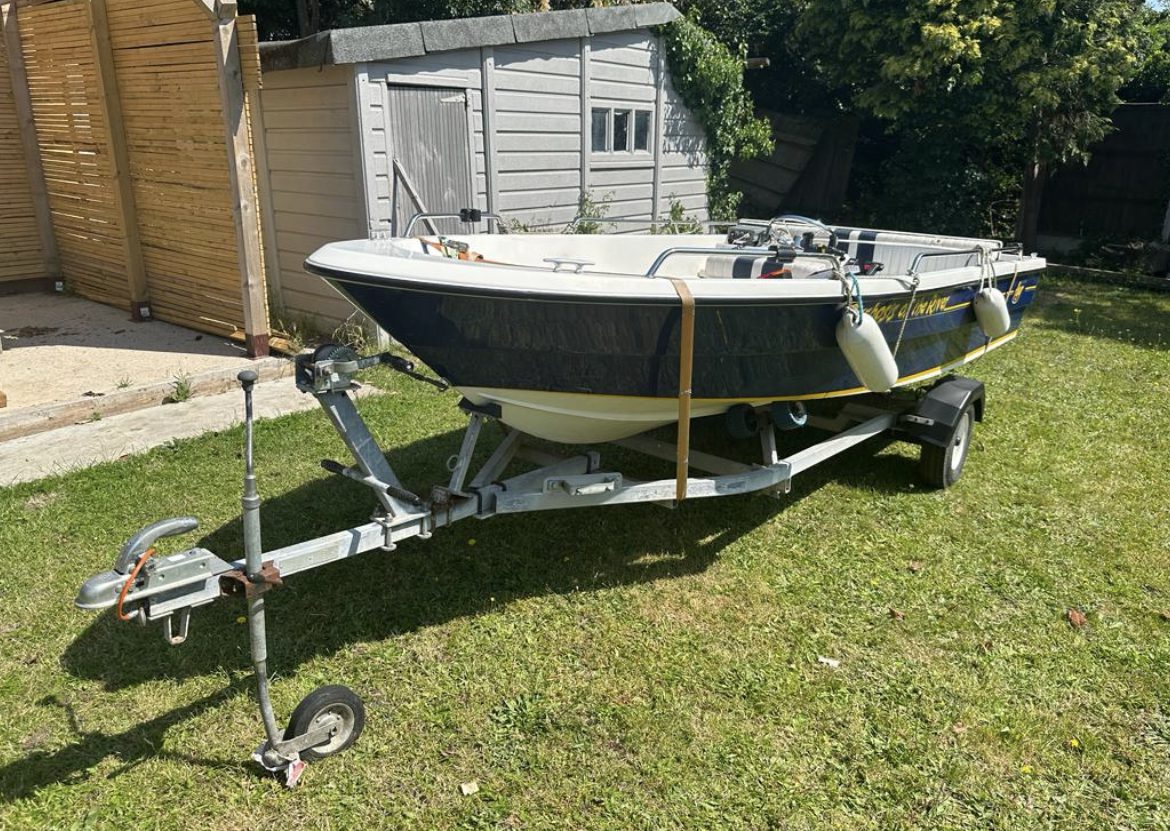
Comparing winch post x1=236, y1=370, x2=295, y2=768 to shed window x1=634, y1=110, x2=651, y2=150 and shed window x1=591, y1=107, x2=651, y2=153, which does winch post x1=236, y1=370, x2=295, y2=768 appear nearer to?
shed window x1=591, y1=107, x2=651, y2=153

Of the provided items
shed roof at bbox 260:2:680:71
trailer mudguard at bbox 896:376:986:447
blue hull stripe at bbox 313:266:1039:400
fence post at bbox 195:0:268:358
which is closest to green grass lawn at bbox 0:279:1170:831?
trailer mudguard at bbox 896:376:986:447

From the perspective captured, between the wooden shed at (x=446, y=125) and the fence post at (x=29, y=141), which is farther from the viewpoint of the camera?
the fence post at (x=29, y=141)

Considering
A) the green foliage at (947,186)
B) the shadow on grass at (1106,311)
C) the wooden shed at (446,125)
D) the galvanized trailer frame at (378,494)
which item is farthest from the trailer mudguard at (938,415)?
the green foliage at (947,186)

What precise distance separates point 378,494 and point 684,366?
4.11 feet

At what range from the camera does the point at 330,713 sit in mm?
2801

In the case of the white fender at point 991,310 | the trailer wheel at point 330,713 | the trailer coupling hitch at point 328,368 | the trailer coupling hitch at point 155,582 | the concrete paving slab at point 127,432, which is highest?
the trailer coupling hitch at point 328,368

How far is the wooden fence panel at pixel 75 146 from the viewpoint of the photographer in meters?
8.25

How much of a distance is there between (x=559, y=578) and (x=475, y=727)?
3.41 ft

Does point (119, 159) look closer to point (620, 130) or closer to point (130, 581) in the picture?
point (620, 130)

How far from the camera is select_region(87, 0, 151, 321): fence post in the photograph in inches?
306

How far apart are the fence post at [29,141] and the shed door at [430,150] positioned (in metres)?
4.77

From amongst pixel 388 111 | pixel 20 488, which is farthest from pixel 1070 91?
pixel 20 488

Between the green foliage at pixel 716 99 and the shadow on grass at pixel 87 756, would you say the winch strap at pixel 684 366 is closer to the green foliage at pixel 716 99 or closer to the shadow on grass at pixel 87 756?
the shadow on grass at pixel 87 756

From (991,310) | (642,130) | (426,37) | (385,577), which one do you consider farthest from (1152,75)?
→ (385,577)
